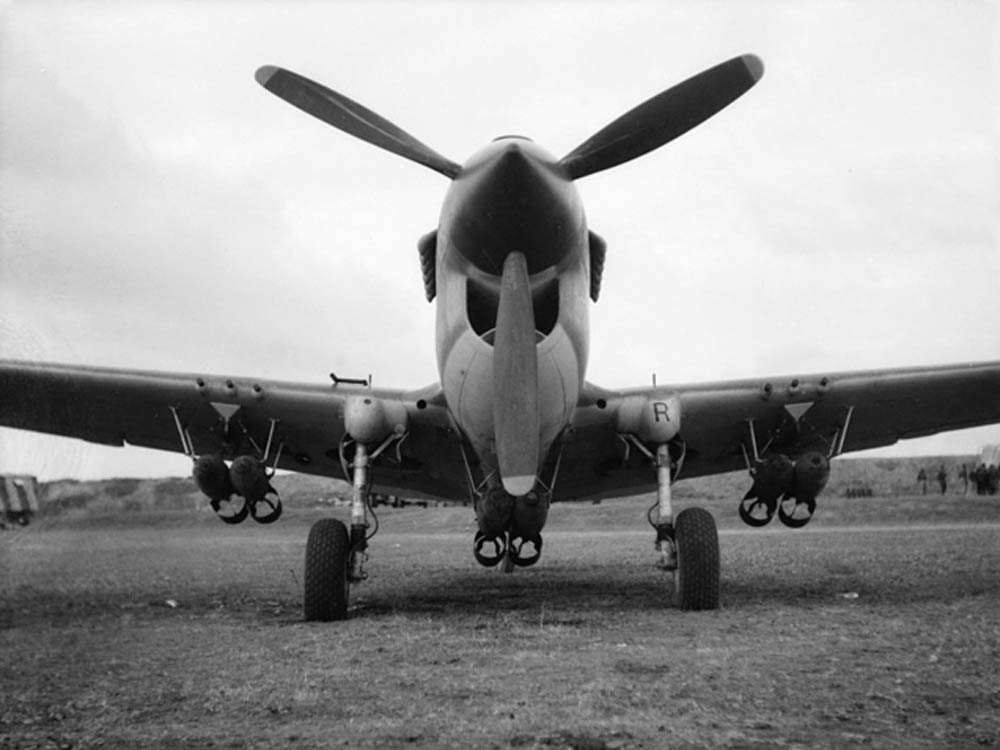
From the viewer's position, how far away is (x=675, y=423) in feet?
28.5

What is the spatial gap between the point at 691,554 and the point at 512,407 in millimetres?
2392

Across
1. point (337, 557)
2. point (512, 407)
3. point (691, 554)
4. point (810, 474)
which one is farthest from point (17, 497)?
point (810, 474)

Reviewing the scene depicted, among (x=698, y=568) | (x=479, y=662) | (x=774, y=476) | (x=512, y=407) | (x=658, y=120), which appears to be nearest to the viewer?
(x=479, y=662)

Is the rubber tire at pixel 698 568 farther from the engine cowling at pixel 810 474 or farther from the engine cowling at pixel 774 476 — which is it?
the engine cowling at pixel 810 474

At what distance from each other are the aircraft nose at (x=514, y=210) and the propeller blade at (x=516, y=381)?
179 millimetres

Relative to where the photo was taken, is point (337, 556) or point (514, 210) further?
point (337, 556)

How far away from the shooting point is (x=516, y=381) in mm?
6820

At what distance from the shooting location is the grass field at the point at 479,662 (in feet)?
11.6

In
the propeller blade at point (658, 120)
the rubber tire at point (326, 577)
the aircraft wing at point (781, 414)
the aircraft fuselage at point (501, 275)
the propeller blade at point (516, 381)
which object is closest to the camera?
the aircraft fuselage at point (501, 275)

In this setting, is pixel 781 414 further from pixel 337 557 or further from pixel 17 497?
pixel 17 497

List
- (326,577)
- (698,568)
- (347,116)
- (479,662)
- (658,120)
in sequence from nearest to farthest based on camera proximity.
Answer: (479,662) < (658,120) < (347,116) < (326,577) < (698,568)

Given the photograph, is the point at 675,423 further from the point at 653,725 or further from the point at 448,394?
the point at 653,725

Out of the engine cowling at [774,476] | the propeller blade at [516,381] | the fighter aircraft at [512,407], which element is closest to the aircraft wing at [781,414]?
the fighter aircraft at [512,407]

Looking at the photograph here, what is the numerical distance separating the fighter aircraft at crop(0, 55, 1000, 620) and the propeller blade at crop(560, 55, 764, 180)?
0.02 meters
